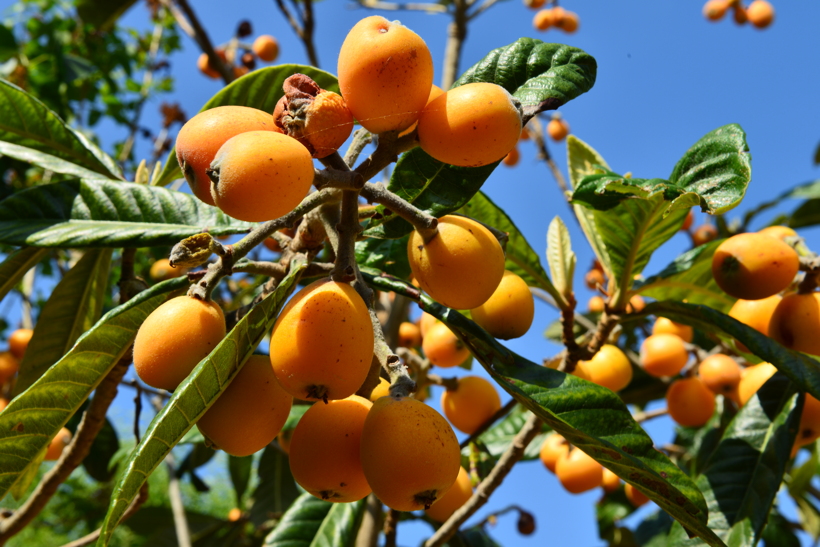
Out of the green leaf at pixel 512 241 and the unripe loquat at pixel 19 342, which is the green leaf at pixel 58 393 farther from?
the unripe loquat at pixel 19 342

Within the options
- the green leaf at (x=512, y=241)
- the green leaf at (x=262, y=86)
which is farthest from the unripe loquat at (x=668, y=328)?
the green leaf at (x=262, y=86)

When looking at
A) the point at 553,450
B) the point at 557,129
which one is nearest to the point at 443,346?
the point at 553,450

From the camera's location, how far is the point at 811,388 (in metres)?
1.24

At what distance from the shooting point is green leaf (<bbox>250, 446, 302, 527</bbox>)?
2.79 metres

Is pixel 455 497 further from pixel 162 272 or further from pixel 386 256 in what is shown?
pixel 162 272

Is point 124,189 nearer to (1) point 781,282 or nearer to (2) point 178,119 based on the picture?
(1) point 781,282

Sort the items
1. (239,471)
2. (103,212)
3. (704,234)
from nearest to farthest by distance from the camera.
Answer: (103,212) < (239,471) < (704,234)

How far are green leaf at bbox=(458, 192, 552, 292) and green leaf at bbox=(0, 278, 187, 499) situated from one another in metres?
0.81

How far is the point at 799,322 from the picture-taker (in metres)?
1.49

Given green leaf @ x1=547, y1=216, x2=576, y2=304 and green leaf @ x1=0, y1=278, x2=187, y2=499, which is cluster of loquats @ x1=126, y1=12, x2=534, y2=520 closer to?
green leaf @ x1=0, y1=278, x2=187, y2=499

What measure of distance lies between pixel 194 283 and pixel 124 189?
48 cm

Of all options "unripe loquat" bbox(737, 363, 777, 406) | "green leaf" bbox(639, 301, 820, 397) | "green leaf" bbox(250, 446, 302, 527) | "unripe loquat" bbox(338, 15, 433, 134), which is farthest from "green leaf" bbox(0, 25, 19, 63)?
"unripe loquat" bbox(737, 363, 777, 406)

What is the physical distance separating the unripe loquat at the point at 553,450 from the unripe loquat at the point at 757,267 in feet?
3.22

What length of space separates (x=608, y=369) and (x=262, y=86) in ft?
3.96
